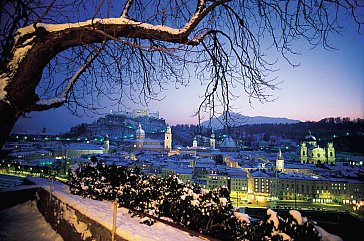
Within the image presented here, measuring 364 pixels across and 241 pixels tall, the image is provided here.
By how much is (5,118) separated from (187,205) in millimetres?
2454

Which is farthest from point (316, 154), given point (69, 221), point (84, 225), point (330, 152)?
point (84, 225)

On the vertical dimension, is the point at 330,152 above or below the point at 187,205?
below

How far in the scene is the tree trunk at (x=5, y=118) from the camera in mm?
2006

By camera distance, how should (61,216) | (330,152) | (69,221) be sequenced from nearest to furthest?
(69,221) < (61,216) < (330,152)

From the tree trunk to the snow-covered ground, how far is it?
9.49 ft

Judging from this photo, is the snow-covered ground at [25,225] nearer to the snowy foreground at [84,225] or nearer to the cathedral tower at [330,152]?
the snowy foreground at [84,225]

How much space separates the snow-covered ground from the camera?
4.21m

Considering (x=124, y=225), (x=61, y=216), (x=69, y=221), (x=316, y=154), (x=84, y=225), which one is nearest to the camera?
(x=124, y=225)

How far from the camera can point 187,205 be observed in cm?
330

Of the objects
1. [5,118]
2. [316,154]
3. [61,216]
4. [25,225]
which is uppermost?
[5,118]

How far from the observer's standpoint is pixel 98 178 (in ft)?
16.9

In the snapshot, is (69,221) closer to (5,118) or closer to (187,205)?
(187,205)

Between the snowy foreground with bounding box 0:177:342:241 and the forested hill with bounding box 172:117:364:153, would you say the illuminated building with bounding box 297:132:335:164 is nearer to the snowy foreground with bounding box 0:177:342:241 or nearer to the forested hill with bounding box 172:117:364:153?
the forested hill with bounding box 172:117:364:153

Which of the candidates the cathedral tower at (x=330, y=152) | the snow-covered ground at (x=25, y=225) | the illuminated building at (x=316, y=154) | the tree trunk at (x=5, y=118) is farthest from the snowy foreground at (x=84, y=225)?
the cathedral tower at (x=330, y=152)
